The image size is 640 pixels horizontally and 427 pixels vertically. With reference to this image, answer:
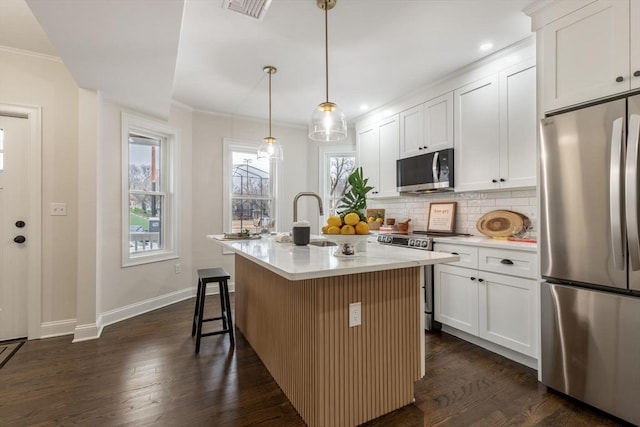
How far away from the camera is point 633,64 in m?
1.68

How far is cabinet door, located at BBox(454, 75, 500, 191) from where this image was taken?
9.30 ft

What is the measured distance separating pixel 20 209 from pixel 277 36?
9.33ft

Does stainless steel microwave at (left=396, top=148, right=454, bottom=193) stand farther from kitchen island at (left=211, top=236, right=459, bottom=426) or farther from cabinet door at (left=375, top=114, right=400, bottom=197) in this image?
kitchen island at (left=211, top=236, right=459, bottom=426)

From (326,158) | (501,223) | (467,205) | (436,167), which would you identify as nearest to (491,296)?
(501,223)

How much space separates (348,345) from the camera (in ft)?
5.25

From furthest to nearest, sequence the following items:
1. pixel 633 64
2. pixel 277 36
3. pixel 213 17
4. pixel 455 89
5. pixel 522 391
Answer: pixel 455 89 → pixel 277 36 → pixel 213 17 → pixel 522 391 → pixel 633 64

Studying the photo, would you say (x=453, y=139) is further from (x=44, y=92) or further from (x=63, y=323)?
(x=63, y=323)

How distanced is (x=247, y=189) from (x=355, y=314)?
360cm

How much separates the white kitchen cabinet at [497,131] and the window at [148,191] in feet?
11.5

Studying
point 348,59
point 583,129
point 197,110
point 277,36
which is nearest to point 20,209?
point 197,110

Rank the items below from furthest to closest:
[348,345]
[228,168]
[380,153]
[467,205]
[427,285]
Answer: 1. [228,168]
2. [380,153]
3. [467,205]
4. [427,285]
5. [348,345]

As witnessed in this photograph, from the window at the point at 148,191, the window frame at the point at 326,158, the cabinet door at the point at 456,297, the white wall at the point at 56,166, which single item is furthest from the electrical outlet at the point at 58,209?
the cabinet door at the point at 456,297

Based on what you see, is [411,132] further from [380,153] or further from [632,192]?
[632,192]

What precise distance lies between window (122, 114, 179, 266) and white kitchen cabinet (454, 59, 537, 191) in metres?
3.51
